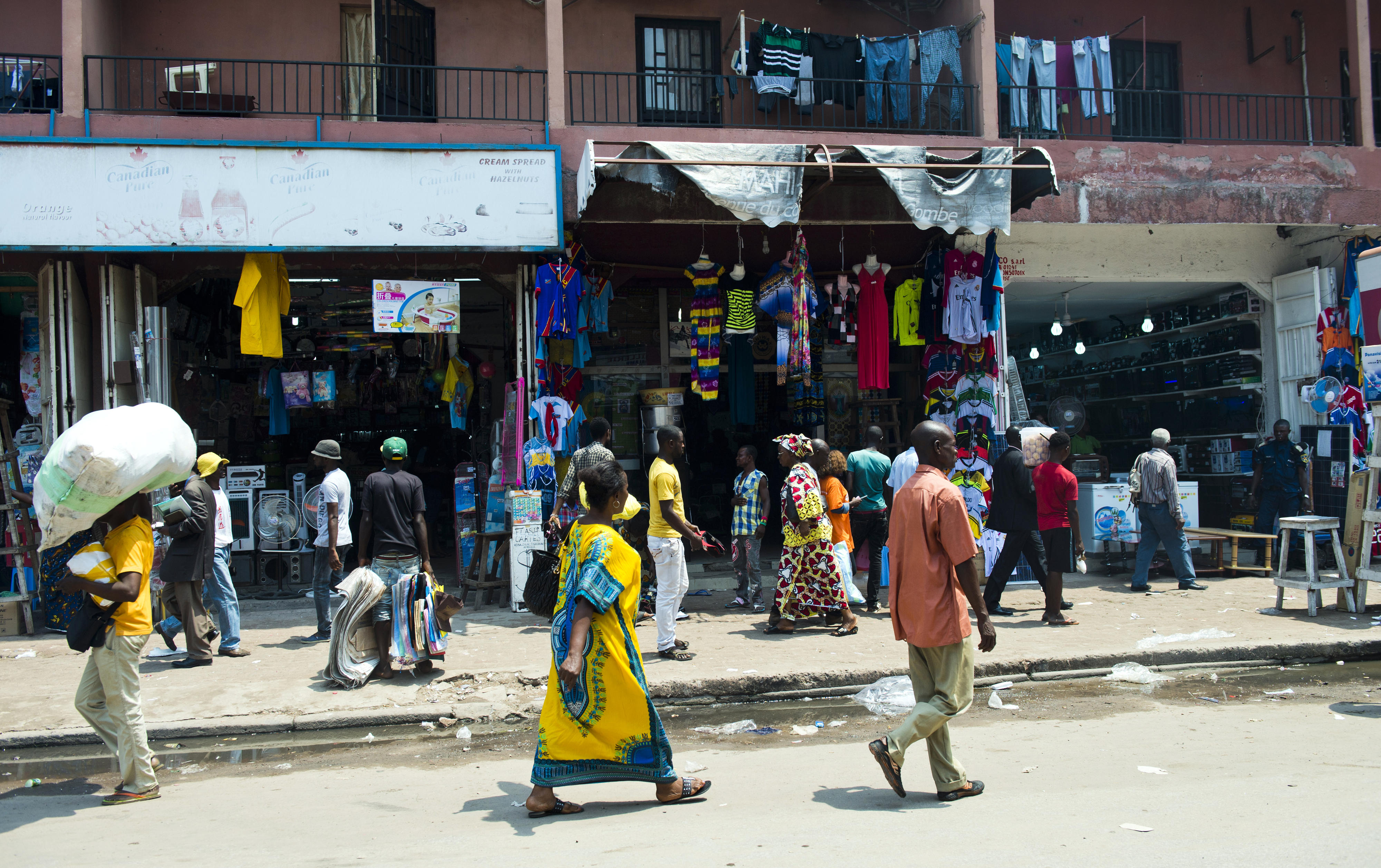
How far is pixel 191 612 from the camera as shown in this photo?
25.5ft

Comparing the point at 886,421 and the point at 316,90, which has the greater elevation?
the point at 316,90

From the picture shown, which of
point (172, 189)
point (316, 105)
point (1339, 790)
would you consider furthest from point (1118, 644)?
point (316, 105)

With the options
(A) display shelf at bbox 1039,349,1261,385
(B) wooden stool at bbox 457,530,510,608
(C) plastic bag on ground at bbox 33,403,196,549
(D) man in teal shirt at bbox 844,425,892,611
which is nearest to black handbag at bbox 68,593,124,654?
(C) plastic bag on ground at bbox 33,403,196,549

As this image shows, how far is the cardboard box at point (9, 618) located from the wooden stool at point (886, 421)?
9.80 metres

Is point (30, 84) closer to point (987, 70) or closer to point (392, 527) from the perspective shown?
point (392, 527)

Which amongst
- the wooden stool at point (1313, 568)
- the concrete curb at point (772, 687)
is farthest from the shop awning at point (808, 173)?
the concrete curb at point (772, 687)

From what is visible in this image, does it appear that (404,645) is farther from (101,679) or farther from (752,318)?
(752,318)

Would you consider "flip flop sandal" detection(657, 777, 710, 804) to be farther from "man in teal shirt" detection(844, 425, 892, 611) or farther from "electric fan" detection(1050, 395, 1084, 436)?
"electric fan" detection(1050, 395, 1084, 436)

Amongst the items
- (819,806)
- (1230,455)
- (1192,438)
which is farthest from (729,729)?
(1192,438)

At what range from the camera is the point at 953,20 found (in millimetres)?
12180

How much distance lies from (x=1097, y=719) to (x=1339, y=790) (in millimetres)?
1703

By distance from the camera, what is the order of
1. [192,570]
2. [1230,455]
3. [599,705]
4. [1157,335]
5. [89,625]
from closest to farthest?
[599,705] < [89,625] < [192,570] < [1230,455] < [1157,335]

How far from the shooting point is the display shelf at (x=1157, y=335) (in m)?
13.2

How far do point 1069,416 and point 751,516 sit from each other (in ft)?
19.9
